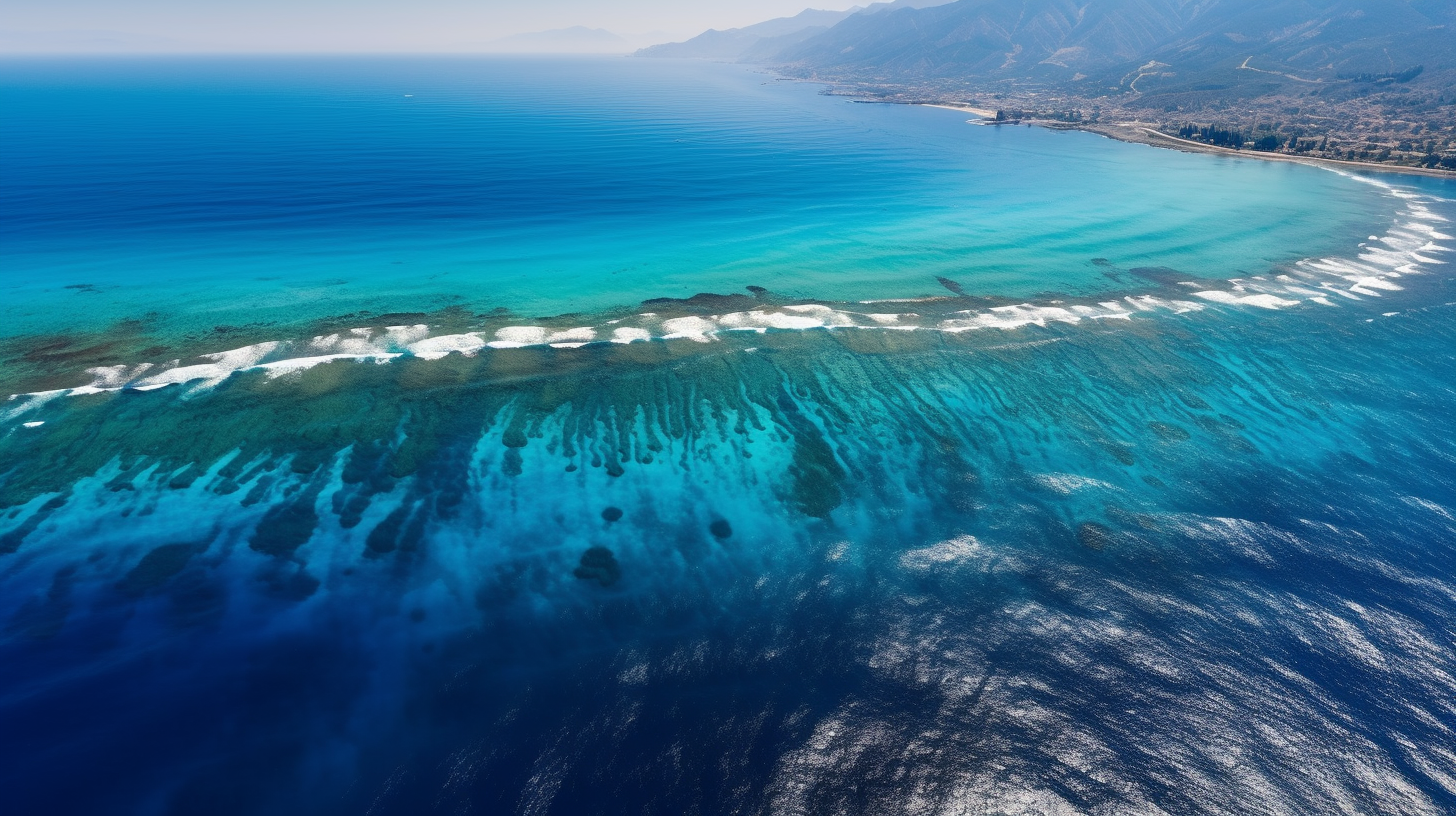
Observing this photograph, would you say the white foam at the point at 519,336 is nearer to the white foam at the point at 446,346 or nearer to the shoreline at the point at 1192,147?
the white foam at the point at 446,346

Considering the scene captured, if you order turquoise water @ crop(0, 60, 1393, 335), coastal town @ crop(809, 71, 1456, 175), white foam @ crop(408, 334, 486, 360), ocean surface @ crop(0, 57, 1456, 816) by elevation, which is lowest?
ocean surface @ crop(0, 57, 1456, 816)

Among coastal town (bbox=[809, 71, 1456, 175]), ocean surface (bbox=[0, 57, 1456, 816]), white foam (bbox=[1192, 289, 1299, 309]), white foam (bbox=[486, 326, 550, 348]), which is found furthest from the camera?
coastal town (bbox=[809, 71, 1456, 175])

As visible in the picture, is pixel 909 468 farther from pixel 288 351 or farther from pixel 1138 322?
pixel 288 351

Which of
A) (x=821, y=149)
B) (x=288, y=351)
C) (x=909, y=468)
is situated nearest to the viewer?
(x=909, y=468)

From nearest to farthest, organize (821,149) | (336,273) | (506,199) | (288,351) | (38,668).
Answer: (38,668) → (288,351) → (336,273) → (506,199) → (821,149)

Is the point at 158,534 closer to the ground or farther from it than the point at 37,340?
closer to the ground

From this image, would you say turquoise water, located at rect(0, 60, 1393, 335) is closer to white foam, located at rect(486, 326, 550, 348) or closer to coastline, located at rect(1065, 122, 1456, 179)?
white foam, located at rect(486, 326, 550, 348)

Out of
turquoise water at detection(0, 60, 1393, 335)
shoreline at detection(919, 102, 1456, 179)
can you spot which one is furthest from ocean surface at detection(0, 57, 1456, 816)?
shoreline at detection(919, 102, 1456, 179)

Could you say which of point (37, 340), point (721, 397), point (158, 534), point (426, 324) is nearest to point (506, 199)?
point (426, 324)
